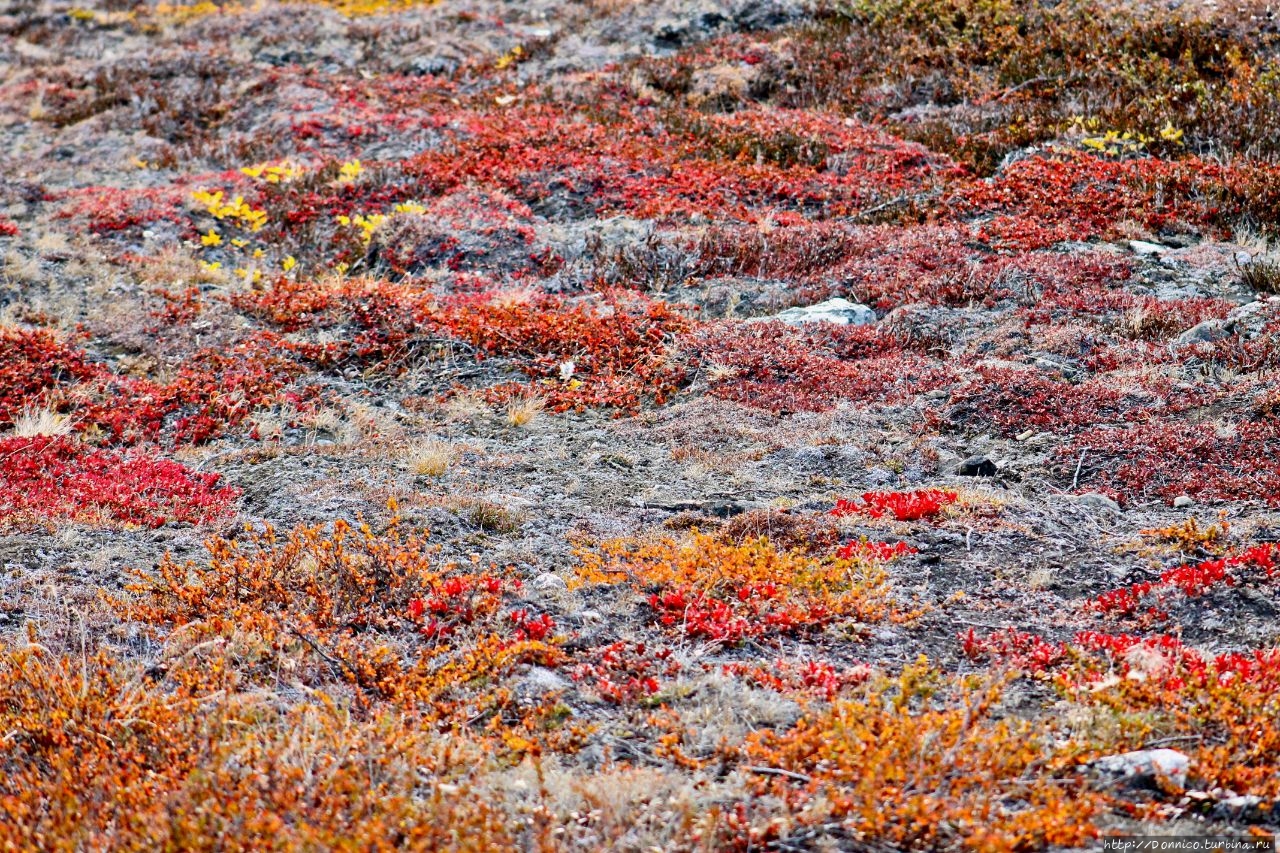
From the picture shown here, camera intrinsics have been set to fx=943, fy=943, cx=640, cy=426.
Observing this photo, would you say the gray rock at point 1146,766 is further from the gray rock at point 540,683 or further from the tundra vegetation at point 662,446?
the gray rock at point 540,683

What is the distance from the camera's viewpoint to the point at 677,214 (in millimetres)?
15430

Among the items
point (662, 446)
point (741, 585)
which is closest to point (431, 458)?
point (662, 446)

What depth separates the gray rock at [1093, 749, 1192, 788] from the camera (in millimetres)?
3976

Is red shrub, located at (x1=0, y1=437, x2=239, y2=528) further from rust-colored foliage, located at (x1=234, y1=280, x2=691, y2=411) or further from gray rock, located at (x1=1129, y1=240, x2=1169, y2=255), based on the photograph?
gray rock, located at (x1=1129, y1=240, x2=1169, y2=255)

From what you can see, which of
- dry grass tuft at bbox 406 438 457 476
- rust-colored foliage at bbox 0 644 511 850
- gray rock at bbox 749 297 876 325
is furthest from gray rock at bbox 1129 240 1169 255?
A: rust-colored foliage at bbox 0 644 511 850

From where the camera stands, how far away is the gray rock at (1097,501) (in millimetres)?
7371

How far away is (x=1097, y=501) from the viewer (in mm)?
7457

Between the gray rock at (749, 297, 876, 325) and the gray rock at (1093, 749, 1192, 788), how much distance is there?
320 inches

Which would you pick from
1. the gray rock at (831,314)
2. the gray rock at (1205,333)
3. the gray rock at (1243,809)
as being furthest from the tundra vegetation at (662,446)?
the gray rock at (1205,333)

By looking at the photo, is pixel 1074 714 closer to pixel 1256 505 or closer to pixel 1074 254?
pixel 1256 505

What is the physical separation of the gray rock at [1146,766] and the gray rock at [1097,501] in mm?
3570

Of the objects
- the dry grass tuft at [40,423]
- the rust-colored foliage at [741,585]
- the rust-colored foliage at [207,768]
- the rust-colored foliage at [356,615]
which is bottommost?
the dry grass tuft at [40,423]

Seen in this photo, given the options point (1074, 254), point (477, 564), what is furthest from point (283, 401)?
point (1074, 254)

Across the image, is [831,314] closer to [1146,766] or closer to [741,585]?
[741,585]
